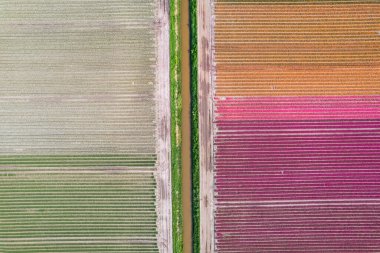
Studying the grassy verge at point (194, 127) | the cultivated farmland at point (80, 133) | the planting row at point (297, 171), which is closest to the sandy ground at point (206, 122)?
the grassy verge at point (194, 127)

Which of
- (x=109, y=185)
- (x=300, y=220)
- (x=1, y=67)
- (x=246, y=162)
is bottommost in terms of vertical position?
(x=300, y=220)

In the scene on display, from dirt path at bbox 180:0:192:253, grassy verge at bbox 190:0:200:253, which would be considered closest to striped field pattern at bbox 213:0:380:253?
grassy verge at bbox 190:0:200:253

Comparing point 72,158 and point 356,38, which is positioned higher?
point 356,38

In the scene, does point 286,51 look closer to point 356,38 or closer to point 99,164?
point 356,38

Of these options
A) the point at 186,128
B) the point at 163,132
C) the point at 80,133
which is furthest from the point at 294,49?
the point at 80,133

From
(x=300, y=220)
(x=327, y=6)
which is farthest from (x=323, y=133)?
(x=327, y=6)

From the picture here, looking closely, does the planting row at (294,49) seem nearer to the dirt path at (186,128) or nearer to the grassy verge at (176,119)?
the dirt path at (186,128)
